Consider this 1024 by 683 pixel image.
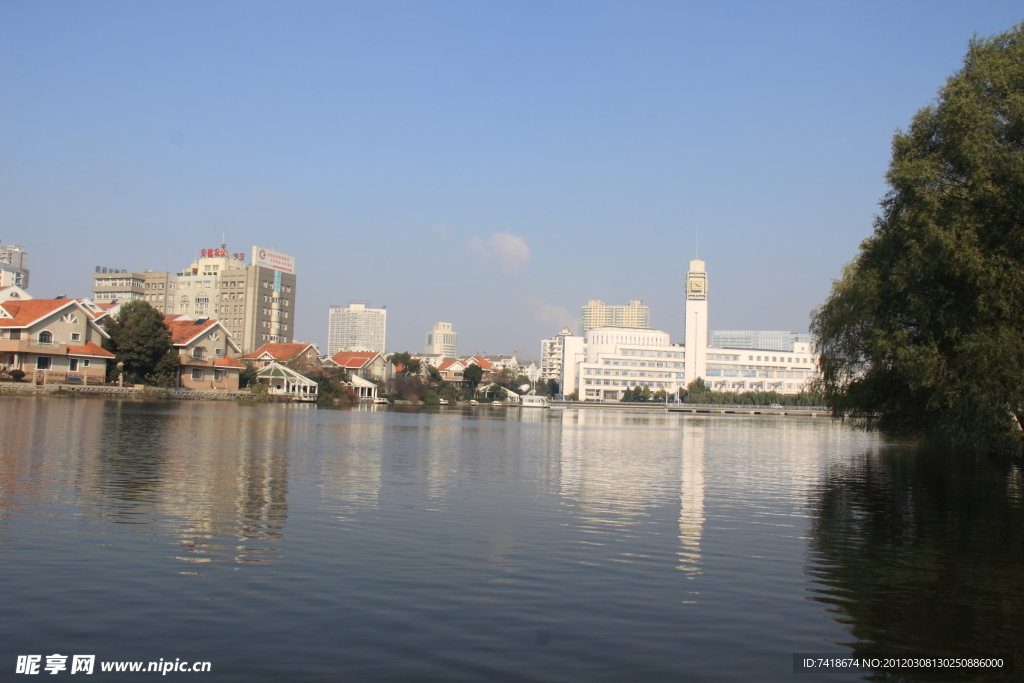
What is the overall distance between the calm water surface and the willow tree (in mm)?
3235

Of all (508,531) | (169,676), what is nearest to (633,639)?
(169,676)

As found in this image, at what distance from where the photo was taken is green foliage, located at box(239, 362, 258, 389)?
89312 mm

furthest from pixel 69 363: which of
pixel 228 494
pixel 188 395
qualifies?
pixel 228 494

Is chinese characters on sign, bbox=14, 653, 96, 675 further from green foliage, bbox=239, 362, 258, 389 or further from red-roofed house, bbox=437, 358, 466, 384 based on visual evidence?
red-roofed house, bbox=437, 358, 466, 384

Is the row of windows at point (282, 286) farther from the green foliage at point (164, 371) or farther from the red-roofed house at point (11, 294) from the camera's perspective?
the green foliage at point (164, 371)

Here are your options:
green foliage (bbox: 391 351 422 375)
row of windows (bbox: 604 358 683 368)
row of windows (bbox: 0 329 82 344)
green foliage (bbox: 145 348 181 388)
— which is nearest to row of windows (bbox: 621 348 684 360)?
row of windows (bbox: 604 358 683 368)

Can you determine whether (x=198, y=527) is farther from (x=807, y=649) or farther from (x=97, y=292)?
(x=97, y=292)

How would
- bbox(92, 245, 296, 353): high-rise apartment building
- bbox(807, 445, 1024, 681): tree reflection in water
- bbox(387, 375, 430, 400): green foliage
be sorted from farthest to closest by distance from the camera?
bbox(92, 245, 296, 353): high-rise apartment building, bbox(387, 375, 430, 400): green foliage, bbox(807, 445, 1024, 681): tree reflection in water

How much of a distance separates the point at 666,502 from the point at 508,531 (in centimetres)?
577

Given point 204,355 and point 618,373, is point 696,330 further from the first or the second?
point 204,355

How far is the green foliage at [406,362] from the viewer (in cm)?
12538

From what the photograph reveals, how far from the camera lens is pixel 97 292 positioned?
152 metres

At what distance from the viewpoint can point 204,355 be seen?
82.1 metres

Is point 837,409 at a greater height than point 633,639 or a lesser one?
greater
